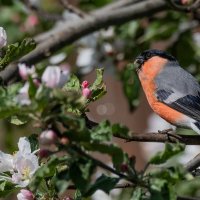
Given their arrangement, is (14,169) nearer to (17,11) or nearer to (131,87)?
(131,87)

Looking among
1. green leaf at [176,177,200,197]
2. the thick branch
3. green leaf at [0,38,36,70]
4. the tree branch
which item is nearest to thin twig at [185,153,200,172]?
the tree branch

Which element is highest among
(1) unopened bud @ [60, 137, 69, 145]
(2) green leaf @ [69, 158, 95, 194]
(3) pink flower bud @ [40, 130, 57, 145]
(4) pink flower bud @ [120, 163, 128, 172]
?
(3) pink flower bud @ [40, 130, 57, 145]

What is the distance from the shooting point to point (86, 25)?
118 inches

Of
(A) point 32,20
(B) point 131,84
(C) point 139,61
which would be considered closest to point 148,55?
(C) point 139,61

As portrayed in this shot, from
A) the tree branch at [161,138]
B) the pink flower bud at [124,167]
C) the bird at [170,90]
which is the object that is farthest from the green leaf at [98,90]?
the bird at [170,90]

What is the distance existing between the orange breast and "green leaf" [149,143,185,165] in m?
1.07

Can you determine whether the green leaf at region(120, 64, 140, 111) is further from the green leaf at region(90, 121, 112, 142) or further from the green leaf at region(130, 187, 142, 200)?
the green leaf at region(90, 121, 112, 142)

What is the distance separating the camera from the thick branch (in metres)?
2.83

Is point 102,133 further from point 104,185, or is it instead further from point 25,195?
point 25,195

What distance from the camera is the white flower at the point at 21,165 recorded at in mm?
1730

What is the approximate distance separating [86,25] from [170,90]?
1.71ft

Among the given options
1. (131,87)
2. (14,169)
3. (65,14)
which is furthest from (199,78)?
(14,169)

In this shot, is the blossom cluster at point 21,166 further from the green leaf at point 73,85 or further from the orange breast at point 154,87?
the orange breast at point 154,87

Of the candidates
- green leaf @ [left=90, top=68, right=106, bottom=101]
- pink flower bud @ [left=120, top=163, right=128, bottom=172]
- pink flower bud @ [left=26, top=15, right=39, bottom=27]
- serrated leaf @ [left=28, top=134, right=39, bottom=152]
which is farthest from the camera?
pink flower bud @ [left=26, top=15, right=39, bottom=27]
